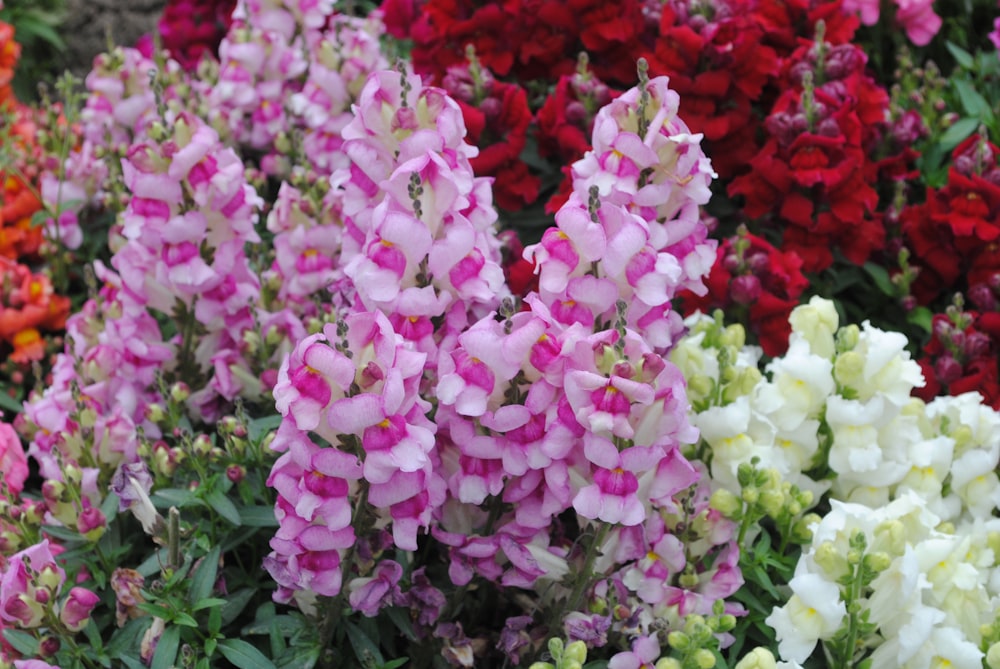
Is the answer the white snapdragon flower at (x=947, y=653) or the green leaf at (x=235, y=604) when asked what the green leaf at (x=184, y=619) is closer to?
the green leaf at (x=235, y=604)

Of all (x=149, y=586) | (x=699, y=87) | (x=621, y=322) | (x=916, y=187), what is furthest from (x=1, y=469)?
(x=916, y=187)

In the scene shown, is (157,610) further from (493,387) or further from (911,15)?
(911,15)

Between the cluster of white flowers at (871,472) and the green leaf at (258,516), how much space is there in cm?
80

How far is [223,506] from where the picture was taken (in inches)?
77.3

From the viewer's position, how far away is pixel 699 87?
9.07ft

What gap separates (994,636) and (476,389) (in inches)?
37.8

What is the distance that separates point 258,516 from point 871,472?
3.74 ft

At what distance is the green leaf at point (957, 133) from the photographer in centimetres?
310

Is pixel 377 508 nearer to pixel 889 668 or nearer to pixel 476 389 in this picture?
pixel 476 389

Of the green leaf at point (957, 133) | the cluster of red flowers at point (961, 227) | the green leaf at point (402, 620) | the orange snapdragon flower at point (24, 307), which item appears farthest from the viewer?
the green leaf at point (957, 133)

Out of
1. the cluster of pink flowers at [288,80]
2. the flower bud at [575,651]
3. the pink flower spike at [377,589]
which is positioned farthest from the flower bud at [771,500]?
the cluster of pink flowers at [288,80]

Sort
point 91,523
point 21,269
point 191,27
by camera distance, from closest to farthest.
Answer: point 91,523 → point 21,269 → point 191,27

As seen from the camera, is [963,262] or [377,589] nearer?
[377,589]

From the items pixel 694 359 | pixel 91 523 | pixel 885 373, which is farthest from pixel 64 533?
pixel 885 373
